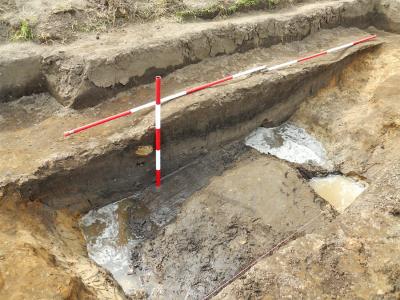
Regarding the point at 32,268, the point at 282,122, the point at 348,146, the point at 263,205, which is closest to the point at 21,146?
the point at 32,268

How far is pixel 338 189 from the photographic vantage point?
5.29 meters

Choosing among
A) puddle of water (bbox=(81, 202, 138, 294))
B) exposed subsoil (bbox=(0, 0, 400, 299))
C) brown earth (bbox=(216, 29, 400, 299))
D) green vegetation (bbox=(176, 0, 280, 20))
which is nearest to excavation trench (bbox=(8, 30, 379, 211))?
exposed subsoil (bbox=(0, 0, 400, 299))

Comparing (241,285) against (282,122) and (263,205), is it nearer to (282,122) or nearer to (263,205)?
(263,205)

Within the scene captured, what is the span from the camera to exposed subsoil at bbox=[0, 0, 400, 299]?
11.0 ft

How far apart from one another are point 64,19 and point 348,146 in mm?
4514

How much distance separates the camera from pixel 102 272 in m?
3.95

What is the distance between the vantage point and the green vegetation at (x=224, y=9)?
20.7ft

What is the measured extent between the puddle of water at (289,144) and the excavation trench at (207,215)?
2.9 inches

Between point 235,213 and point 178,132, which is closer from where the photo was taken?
point 235,213

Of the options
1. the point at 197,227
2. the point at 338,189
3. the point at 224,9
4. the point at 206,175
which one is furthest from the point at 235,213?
the point at 224,9

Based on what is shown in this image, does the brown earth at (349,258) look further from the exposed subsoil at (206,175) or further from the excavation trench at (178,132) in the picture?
the excavation trench at (178,132)

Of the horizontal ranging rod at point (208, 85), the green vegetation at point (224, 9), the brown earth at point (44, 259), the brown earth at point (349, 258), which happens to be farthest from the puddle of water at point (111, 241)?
the green vegetation at point (224, 9)

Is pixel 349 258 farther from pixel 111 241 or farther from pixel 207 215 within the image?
pixel 111 241

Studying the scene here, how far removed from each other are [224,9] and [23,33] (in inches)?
125
